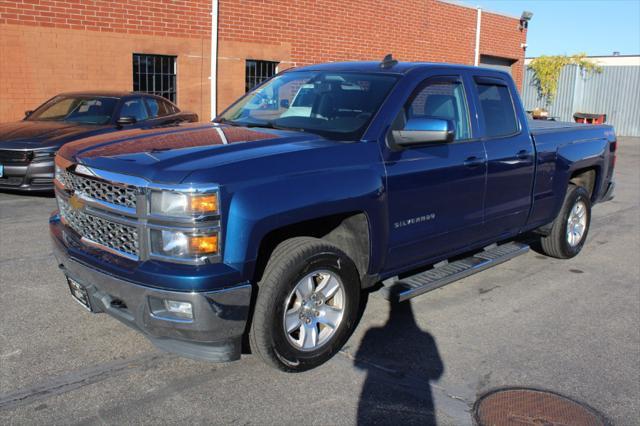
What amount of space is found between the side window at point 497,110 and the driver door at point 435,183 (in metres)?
0.29

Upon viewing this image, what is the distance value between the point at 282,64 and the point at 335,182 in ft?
43.6

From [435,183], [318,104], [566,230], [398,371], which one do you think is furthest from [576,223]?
[398,371]

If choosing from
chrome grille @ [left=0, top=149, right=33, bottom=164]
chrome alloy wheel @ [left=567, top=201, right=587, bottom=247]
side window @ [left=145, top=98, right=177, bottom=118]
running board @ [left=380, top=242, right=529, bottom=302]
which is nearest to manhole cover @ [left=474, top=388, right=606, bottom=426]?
running board @ [left=380, top=242, right=529, bottom=302]

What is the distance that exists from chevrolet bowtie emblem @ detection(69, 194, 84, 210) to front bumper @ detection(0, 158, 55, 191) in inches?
218

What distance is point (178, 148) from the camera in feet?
12.6

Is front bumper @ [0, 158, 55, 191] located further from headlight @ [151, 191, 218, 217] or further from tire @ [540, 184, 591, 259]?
tire @ [540, 184, 591, 259]

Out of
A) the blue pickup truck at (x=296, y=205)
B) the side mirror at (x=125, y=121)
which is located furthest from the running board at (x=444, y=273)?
the side mirror at (x=125, y=121)

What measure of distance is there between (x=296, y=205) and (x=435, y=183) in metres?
1.41

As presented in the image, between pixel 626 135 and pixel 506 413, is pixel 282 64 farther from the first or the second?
pixel 626 135

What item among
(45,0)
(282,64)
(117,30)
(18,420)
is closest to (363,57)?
(282,64)

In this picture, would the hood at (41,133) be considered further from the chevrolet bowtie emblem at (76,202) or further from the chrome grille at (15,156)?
the chevrolet bowtie emblem at (76,202)

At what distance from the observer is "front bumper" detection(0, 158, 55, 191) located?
29.7 feet

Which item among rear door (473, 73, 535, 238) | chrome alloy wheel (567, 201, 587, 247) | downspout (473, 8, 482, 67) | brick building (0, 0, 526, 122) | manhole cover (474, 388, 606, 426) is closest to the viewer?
manhole cover (474, 388, 606, 426)

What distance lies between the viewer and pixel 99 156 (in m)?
3.84
